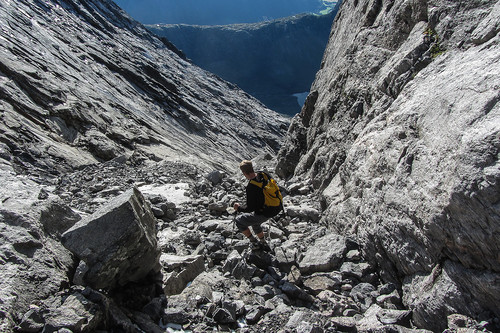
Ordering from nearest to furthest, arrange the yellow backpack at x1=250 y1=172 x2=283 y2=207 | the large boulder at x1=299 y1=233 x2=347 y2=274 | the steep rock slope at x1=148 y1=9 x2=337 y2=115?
the large boulder at x1=299 y1=233 x2=347 y2=274 < the yellow backpack at x1=250 y1=172 x2=283 y2=207 < the steep rock slope at x1=148 y1=9 x2=337 y2=115

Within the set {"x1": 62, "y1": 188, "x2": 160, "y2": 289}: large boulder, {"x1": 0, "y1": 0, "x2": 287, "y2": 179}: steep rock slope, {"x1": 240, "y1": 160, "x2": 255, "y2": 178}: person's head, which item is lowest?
→ {"x1": 62, "y1": 188, "x2": 160, "y2": 289}: large boulder

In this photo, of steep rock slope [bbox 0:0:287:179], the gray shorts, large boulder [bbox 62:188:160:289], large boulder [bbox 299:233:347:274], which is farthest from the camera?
steep rock slope [bbox 0:0:287:179]

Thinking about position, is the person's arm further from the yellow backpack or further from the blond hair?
the blond hair

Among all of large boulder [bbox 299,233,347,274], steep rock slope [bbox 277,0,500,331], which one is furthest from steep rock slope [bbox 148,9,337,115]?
large boulder [bbox 299,233,347,274]

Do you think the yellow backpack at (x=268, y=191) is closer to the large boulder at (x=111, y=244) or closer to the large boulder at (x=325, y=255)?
the large boulder at (x=325, y=255)

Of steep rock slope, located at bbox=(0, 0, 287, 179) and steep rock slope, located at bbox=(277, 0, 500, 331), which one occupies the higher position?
steep rock slope, located at bbox=(0, 0, 287, 179)

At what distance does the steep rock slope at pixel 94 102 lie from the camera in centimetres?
1830

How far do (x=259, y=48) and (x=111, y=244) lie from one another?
193 m

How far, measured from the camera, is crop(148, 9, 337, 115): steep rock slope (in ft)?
594

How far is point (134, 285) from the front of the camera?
6.04 m

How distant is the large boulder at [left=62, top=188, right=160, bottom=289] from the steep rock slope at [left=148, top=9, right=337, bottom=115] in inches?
6913

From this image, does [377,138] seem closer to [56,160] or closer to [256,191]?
[256,191]

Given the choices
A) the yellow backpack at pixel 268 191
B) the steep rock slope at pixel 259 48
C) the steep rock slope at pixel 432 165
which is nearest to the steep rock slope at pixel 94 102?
the yellow backpack at pixel 268 191

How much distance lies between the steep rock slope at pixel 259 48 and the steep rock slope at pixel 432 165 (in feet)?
562
